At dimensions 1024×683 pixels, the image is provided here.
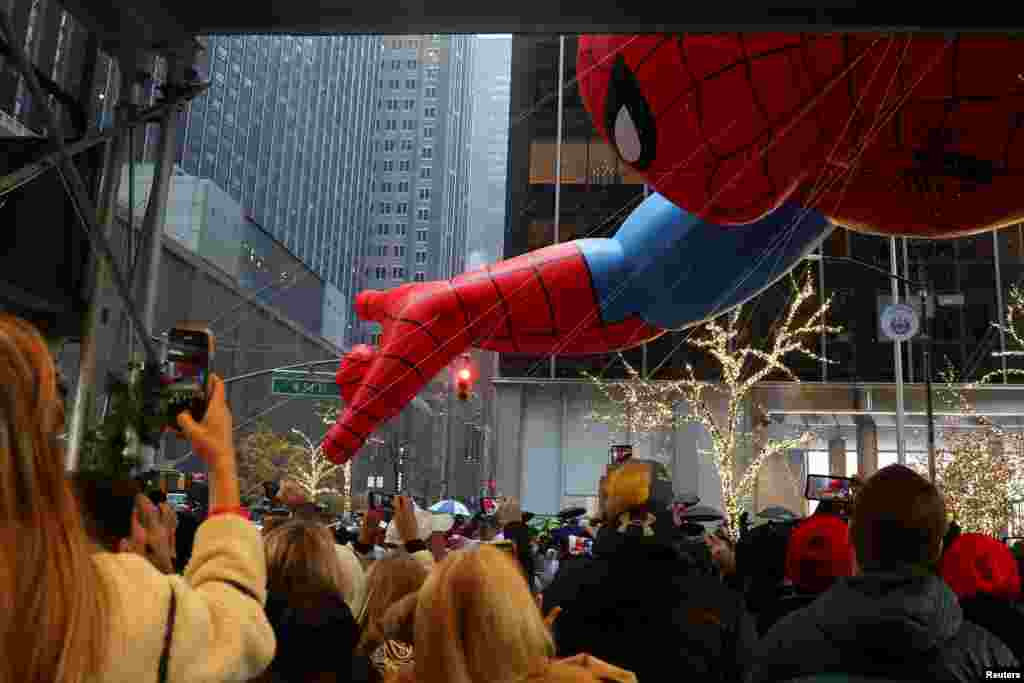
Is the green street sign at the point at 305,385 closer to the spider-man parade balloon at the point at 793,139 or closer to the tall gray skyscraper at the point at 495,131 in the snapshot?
the tall gray skyscraper at the point at 495,131

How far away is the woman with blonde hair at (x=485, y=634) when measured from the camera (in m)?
2.20

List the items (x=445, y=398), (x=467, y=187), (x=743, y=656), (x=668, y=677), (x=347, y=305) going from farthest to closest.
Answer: (x=467, y=187), (x=347, y=305), (x=445, y=398), (x=743, y=656), (x=668, y=677)

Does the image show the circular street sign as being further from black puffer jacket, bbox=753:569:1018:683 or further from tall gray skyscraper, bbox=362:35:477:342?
tall gray skyscraper, bbox=362:35:477:342

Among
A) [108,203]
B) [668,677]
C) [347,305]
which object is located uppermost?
[347,305]

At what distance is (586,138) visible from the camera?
97.1 feet

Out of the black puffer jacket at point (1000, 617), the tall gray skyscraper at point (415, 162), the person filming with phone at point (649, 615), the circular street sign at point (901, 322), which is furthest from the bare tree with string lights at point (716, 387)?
the tall gray skyscraper at point (415, 162)

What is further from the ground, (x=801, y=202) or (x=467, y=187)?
(x=467, y=187)

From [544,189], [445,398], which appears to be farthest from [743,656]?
[445,398]

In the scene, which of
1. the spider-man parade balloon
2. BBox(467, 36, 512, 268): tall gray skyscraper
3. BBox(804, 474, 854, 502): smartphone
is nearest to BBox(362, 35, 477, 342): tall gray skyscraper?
BBox(467, 36, 512, 268): tall gray skyscraper

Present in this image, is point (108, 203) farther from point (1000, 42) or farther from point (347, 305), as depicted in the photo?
point (347, 305)

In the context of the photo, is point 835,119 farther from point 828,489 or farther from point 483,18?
point 828,489

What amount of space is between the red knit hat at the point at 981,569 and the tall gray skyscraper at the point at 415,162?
110 meters

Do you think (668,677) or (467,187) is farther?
(467,187)

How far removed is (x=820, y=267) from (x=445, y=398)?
59.5 m
